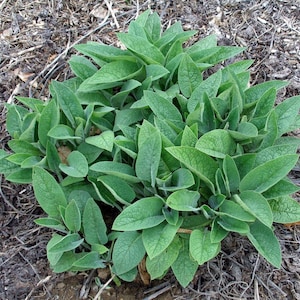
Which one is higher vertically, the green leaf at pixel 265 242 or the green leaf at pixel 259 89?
the green leaf at pixel 259 89

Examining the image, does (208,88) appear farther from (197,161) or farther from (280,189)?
(280,189)

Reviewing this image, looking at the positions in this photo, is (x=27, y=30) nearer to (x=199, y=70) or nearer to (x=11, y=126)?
(x=11, y=126)

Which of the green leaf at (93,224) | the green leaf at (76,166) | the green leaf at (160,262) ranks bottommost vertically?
the green leaf at (160,262)

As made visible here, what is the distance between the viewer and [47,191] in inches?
79.2

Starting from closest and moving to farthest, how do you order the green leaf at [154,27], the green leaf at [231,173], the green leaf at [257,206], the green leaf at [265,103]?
the green leaf at [257,206] → the green leaf at [231,173] → the green leaf at [265,103] → the green leaf at [154,27]

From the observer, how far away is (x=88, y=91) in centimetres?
227

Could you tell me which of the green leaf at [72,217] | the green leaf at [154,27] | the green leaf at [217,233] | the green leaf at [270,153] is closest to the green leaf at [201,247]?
the green leaf at [217,233]

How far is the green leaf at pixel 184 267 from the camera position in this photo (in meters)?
1.90

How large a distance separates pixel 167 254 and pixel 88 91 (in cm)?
87

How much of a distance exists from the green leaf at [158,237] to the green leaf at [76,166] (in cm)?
38

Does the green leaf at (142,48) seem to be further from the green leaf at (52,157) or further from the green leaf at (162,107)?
the green leaf at (52,157)

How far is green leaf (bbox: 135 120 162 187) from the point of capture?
1864 millimetres

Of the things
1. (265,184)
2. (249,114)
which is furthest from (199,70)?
(265,184)

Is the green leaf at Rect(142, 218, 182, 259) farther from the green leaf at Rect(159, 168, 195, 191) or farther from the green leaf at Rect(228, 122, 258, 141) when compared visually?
the green leaf at Rect(228, 122, 258, 141)
